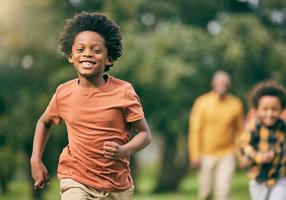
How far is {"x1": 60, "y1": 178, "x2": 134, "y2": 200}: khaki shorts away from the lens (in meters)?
5.13

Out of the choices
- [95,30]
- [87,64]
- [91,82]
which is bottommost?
[91,82]

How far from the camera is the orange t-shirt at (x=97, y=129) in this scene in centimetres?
520

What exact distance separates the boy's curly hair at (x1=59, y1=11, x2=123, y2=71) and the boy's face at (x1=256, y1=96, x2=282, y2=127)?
247 centimetres

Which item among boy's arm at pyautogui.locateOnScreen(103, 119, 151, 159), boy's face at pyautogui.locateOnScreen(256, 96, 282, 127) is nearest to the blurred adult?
boy's face at pyautogui.locateOnScreen(256, 96, 282, 127)

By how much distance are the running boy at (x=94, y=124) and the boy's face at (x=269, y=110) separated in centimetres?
248

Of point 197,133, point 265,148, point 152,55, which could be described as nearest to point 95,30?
point 265,148

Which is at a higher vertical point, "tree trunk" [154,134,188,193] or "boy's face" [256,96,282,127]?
"boy's face" [256,96,282,127]

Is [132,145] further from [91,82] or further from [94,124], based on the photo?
[91,82]

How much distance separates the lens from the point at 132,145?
5098mm

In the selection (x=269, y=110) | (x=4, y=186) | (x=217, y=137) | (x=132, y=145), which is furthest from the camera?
(x=4, y=186)

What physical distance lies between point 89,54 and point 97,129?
520mm

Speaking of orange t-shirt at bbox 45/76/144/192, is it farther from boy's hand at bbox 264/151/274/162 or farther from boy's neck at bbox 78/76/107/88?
boy's hand at bbox 264/151/274/162

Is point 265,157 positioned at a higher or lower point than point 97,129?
lower

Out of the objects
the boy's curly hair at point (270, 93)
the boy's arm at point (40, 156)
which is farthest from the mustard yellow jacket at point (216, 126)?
the boy's arm at point (40, 156)
